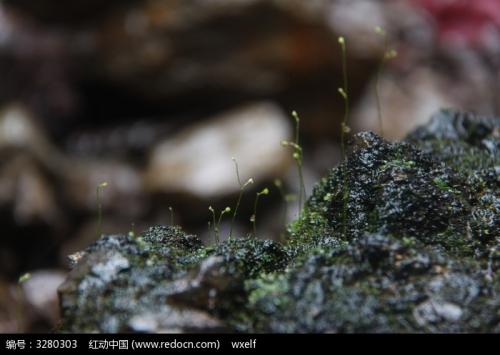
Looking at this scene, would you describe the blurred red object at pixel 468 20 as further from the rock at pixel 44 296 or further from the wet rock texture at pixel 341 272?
the wet rock texture at pixel 341 272

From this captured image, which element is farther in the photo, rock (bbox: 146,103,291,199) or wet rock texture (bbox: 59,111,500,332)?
rock (bbox: 146,103,291,199)

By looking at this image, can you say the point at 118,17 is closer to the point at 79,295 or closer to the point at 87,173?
the point at 87,173

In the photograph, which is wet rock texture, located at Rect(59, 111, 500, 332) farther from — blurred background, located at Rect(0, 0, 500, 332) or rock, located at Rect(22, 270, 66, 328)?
blurred background, located at Rect(0, 0, 500, 332)

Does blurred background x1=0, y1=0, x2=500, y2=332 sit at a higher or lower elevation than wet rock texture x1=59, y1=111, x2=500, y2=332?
higher

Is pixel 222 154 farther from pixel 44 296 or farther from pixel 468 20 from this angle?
pixel 468 20

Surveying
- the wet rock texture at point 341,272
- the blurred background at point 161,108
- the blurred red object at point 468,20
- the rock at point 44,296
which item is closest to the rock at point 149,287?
the wet rock texture at point 341,272

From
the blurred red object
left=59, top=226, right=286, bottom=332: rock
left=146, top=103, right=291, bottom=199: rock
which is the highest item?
the blurred red object

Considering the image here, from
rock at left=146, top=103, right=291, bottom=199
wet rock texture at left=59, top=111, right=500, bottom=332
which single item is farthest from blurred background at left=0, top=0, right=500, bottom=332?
wet rock texture at left=59, top=111, right=500, bottom=332
